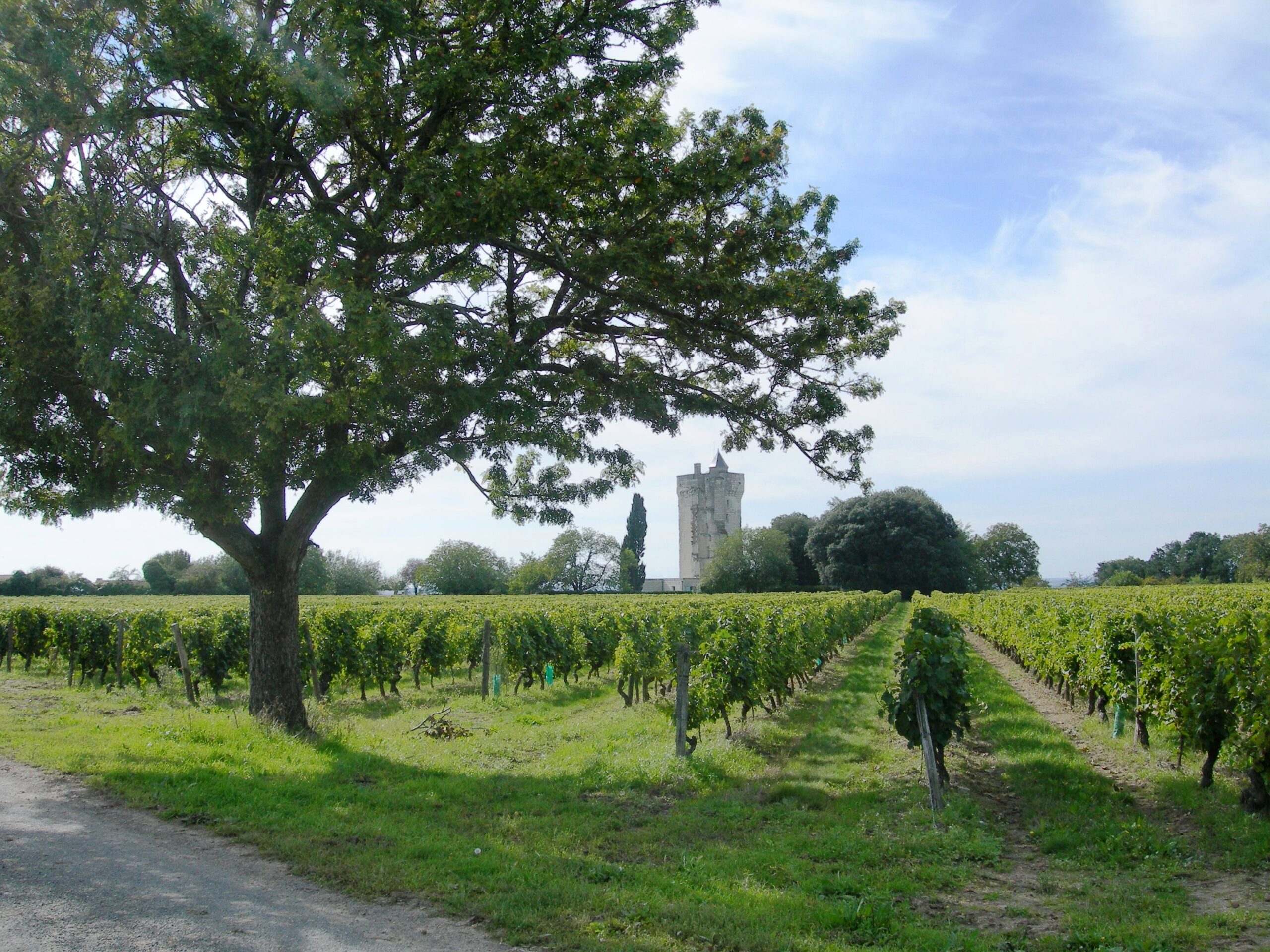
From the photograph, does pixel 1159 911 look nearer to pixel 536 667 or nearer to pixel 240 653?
pixel 536 667

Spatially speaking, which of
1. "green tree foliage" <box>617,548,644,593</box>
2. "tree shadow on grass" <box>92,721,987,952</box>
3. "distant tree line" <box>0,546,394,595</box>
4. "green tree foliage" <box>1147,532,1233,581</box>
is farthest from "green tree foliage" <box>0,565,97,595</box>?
"green tree foliage" <box>1147,532,1233,581</box>

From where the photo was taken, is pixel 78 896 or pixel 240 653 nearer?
pixel 78 896

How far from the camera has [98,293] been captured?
795 cm

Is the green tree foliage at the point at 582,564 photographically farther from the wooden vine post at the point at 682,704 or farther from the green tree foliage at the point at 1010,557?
the wooden vine post at the point at 682,704

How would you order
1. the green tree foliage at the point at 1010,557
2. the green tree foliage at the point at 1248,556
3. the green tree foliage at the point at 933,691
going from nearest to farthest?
1. the green tree foliage at the point at 933,691
2. the green tree foliage at the point at 1248,556
3. the green tree foliage at the point at 1010,557

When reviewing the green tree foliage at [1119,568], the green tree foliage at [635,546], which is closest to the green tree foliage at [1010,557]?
the green tree foliage at [1119,568]

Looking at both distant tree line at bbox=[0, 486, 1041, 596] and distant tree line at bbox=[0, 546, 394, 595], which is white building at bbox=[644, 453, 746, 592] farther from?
distant tree line at bbox=[0, 546, 394, 595]


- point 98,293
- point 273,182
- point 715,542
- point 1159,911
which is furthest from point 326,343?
point 715,542

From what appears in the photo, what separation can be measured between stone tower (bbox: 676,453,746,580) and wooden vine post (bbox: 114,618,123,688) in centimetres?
8665

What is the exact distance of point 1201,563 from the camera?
90000mm

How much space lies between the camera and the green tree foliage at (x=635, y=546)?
8225 cm

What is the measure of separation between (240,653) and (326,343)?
1180 cm

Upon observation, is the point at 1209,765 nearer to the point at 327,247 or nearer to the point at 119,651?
the point at 327,247

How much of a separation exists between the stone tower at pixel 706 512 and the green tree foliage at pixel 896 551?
30446 millimetres
